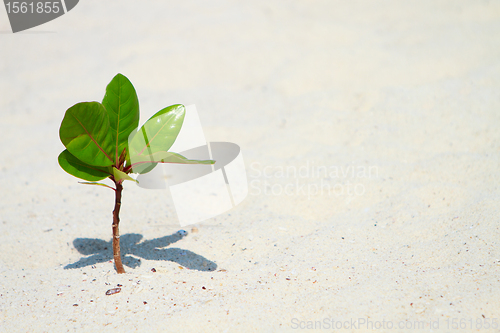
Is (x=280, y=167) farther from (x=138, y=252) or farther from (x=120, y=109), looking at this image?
(x=120, y=109)

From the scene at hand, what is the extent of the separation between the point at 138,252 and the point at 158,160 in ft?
2.25

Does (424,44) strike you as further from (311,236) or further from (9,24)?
(9,24)

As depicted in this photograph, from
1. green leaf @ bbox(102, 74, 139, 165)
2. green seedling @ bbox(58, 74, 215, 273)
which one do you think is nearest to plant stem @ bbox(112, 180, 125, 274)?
green seedling @ bbox(58, 74, 215, 273)

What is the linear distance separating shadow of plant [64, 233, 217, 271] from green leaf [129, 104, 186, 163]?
57 centimetres

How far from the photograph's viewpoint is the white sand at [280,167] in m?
1.35

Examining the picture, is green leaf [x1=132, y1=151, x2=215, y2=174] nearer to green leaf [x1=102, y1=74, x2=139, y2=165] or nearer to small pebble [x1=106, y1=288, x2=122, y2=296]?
green leaf [x1=102, y1=74, x2=139, y2=165]

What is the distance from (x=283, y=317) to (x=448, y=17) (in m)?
3.81

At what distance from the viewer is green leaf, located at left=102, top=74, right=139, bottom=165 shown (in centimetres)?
137

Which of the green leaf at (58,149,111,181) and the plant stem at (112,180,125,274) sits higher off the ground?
the green leaf at (58,149,111,181)

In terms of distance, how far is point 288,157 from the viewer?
2658 millimetres

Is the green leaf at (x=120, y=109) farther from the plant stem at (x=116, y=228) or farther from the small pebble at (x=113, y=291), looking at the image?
the small pebble at (x=113, y=291)

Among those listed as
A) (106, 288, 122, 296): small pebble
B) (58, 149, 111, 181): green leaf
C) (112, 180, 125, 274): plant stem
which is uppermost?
(58, 149, 111, 181): green leaf

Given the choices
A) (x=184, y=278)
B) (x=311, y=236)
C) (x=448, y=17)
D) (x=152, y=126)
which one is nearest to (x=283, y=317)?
(x=184, y=278)

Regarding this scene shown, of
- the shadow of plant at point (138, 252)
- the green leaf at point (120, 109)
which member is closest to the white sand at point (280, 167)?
the shadow of plant at point (138, 252)
